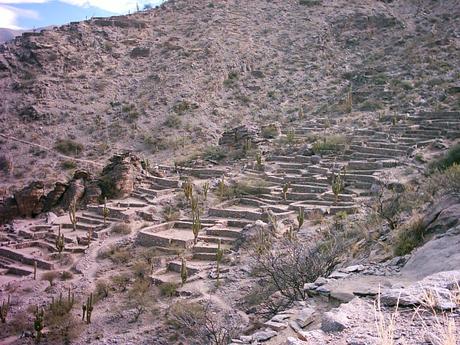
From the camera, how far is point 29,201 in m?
18.1

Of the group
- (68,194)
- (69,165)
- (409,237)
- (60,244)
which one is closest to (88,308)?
(60,244)

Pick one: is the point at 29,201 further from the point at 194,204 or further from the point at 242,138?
the point at 242,138

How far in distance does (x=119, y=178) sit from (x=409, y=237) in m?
13.2

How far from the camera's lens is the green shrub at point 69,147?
2512 centimetres

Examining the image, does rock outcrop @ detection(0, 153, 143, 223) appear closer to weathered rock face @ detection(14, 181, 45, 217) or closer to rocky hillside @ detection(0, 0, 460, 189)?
weathered rock face @ detection(14, 181, 45, 217)

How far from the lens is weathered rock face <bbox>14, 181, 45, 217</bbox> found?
1806 cm

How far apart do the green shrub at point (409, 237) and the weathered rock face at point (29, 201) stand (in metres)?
14.4

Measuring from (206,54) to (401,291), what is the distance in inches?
1123

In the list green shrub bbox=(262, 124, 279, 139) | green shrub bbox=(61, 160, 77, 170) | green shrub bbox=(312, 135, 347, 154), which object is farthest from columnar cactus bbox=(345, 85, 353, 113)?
green shrub bbox=(61, 160, 77, 170)

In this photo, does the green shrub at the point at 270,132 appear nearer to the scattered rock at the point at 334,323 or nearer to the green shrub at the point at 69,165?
the green shrub at the point at 69,165

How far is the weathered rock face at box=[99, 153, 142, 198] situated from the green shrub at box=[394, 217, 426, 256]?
499 inches

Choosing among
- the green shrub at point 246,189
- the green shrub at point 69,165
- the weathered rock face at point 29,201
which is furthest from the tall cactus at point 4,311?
the green shrub at point 69,165

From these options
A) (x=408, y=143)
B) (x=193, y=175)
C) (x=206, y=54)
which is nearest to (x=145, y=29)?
(x=206, y=54)

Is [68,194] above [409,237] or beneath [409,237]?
beneath
